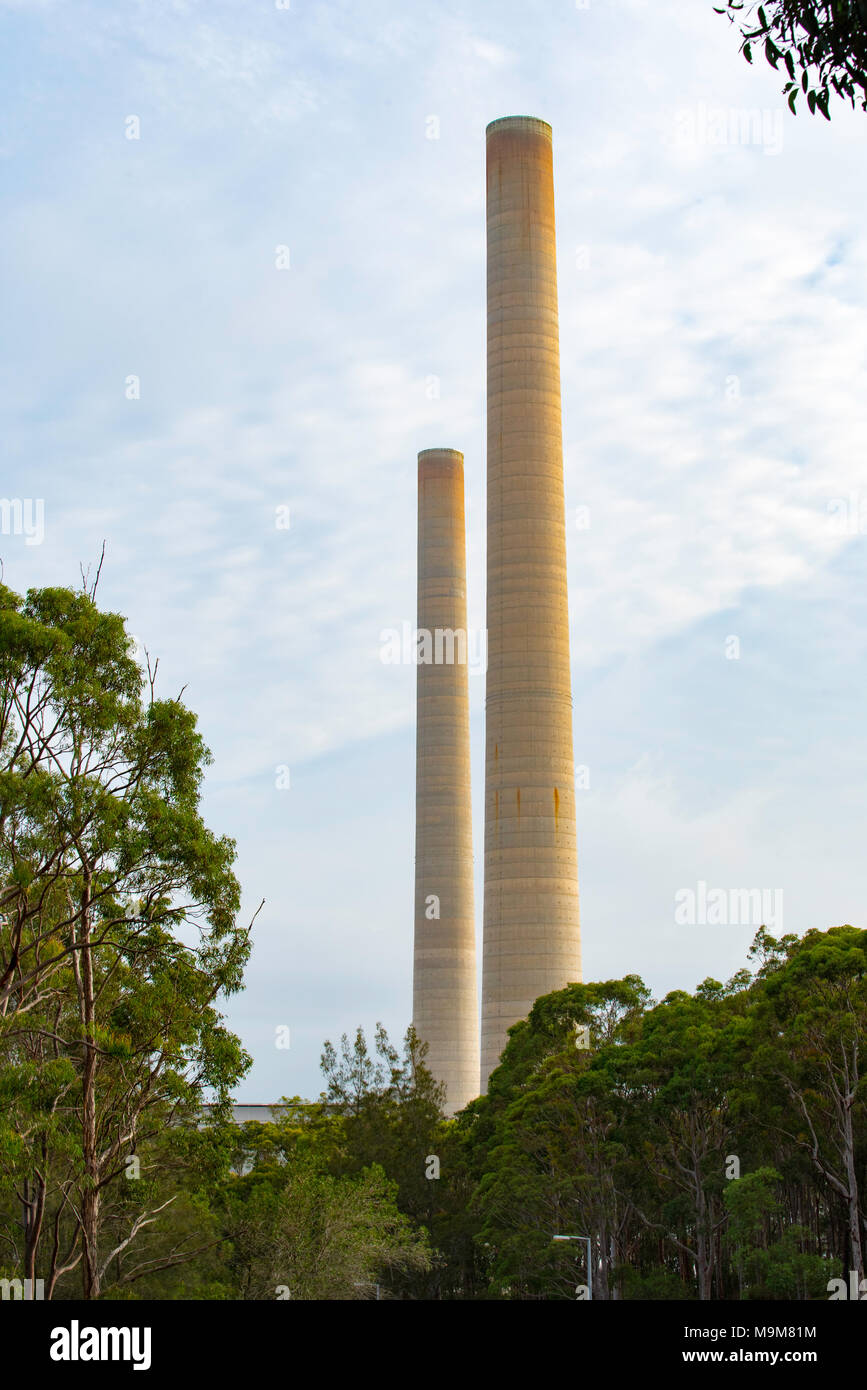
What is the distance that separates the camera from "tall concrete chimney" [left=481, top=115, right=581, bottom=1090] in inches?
2459

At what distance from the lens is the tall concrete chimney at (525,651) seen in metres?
62.5

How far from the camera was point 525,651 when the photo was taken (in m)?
63.2

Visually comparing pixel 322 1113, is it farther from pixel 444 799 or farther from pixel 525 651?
pixel 525 651

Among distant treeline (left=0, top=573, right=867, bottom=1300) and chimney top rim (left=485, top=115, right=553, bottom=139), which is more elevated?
chimney top rim (left=485, top=115, right=553, bottom=139)

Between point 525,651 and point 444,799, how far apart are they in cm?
2254

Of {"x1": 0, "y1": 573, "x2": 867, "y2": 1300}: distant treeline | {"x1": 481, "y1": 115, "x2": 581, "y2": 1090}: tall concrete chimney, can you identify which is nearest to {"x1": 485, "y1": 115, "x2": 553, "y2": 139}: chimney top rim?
{"x1": 481, "y1": 115, "x2": 581, "y2": 1090}: tall concrete chimney

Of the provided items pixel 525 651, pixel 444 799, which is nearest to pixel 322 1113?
pixel 444 799

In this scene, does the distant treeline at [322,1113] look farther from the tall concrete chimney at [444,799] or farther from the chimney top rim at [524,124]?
the chimney top rim at [524,124]

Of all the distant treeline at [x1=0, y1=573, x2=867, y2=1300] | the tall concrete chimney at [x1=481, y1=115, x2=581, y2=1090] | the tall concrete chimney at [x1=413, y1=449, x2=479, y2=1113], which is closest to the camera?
the distant treeline at [x1=0, y1=573, x2=867, y2=1300]

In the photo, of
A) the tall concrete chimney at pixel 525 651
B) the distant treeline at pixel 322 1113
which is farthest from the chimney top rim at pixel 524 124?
the distant treeline at pixel 322 1113

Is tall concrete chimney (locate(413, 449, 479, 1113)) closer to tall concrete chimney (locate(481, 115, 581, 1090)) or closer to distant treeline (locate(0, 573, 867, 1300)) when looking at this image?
distant treeline (locate(0, 573, 867, 1300))

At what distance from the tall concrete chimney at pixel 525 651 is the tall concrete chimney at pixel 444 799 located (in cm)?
1428

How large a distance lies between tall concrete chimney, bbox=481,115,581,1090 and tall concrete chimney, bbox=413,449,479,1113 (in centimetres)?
1428
